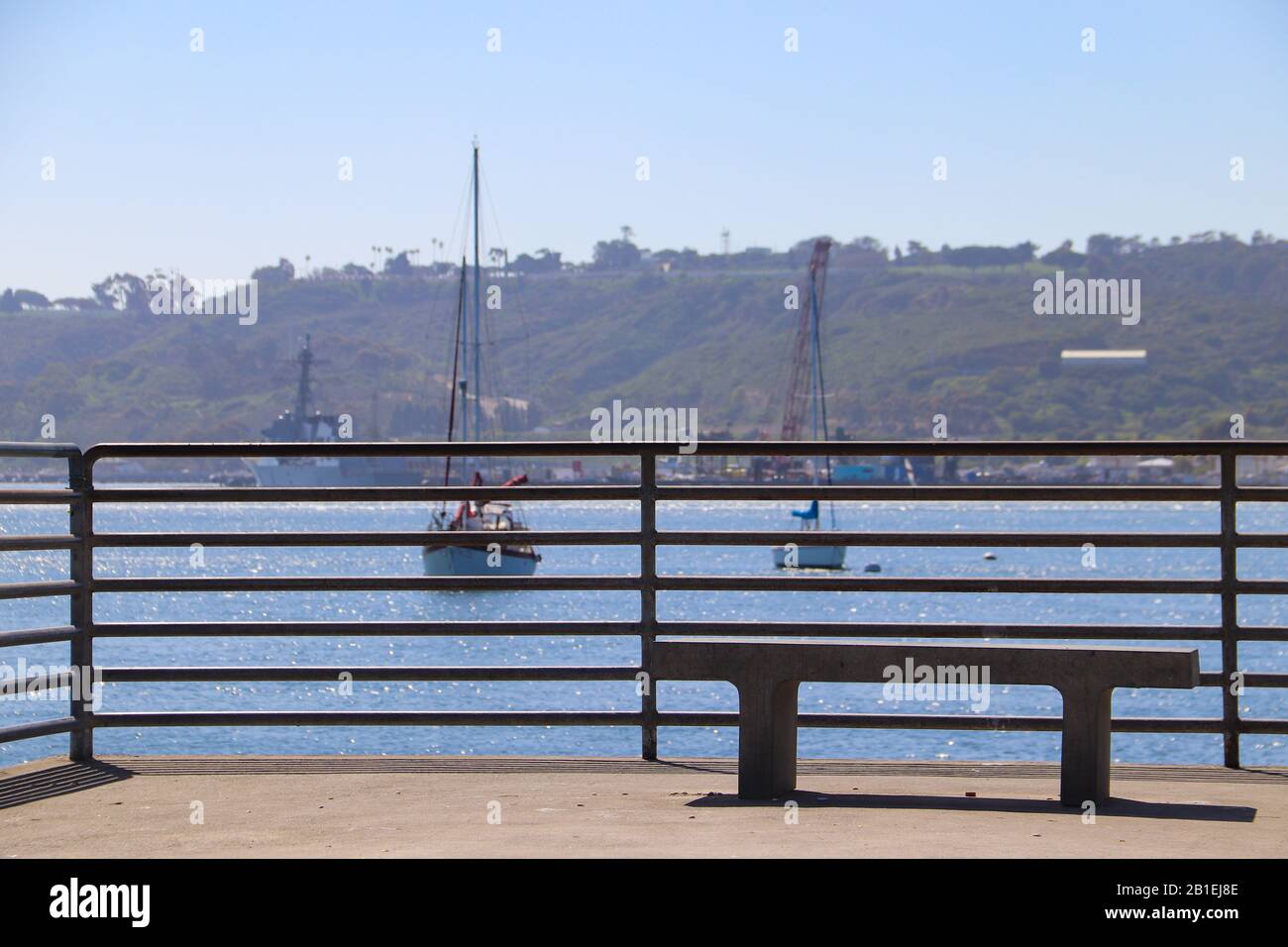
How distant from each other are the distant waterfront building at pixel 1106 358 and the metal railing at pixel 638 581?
512 feet

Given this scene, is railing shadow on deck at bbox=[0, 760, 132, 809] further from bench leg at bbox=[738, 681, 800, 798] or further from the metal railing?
bench leg at bbox=[738, 681, 800, 798]

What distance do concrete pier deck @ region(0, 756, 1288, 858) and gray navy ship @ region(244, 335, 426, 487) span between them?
133 meters

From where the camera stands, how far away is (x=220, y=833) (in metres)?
5.72

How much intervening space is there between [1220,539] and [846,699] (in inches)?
913

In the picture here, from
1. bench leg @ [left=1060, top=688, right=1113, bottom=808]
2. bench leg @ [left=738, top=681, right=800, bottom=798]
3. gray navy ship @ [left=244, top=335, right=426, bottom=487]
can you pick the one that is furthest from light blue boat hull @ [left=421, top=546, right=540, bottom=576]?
gray navy ship @ [left=244, top=335, right=426, bottom=487]

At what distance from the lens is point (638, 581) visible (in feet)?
24.0

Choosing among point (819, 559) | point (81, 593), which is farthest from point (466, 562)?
point (81, 593)

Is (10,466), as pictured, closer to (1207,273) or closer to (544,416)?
(544,416)

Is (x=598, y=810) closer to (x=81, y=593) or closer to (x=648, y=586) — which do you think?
(x=648, y=586)

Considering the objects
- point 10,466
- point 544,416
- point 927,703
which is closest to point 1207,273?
point 544,416

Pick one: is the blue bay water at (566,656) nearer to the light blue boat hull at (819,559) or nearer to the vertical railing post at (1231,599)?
the vertical railing post at (1231,599)

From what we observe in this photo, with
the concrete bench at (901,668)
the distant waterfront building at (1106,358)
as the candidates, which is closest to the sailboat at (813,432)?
the concrete bench at (901,668)

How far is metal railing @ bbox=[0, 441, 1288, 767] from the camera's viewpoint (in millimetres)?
6957

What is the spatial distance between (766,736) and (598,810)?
71cm
